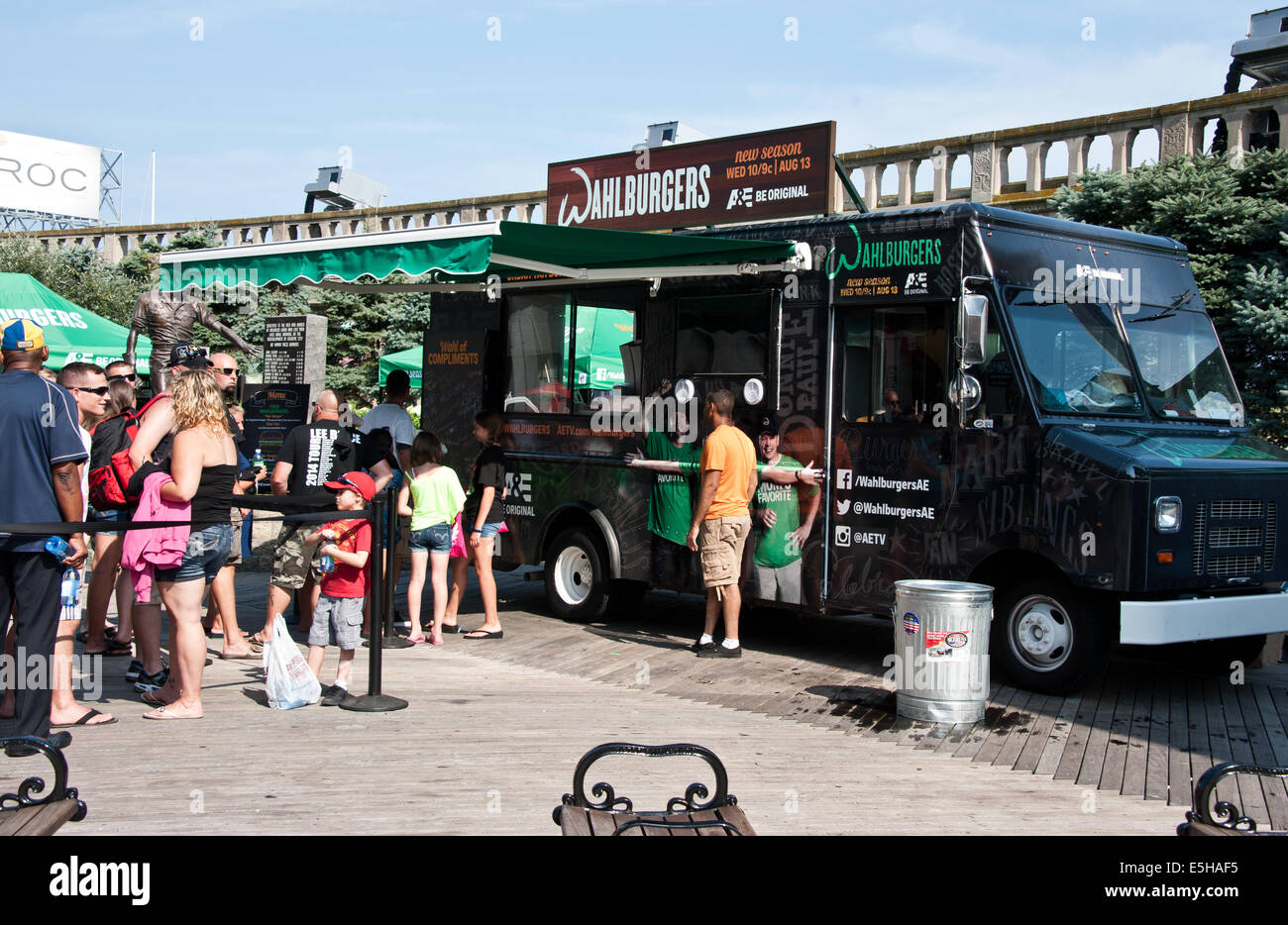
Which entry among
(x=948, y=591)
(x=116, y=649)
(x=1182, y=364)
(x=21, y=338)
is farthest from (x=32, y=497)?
(x=1182, y=364)

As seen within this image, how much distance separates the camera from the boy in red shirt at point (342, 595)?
6.91 metres

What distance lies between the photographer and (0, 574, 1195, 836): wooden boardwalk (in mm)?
5070

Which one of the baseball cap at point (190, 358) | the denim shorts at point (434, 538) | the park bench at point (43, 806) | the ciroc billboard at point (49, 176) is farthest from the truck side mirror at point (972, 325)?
A: the ciroc billboard at point (49, 176)

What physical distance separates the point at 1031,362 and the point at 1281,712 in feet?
8.83

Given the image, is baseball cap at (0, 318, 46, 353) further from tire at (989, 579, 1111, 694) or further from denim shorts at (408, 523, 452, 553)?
tire at (989, 579, 1111, 694)

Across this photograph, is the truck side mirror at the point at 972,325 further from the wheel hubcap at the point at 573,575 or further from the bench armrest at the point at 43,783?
the bench armrest at the point at 43,783

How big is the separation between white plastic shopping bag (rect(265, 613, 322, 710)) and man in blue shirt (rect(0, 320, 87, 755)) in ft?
4.35

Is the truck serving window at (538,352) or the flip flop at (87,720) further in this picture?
the truck serving window at (538,352)

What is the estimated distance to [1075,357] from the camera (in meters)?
8.02

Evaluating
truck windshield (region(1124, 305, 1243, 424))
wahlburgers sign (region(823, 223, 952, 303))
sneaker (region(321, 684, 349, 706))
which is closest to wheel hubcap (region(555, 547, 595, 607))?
wahlburgers sign (region(823, 223, 952, 303))

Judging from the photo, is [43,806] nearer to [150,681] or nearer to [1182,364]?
[150,681]

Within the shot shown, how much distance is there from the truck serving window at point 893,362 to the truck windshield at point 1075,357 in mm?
555

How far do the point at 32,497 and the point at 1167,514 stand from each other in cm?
618
